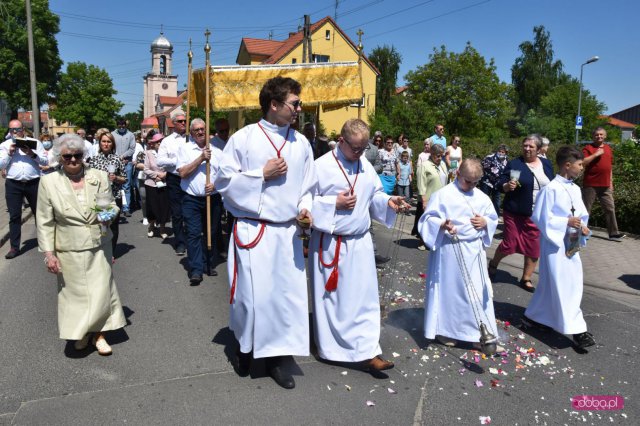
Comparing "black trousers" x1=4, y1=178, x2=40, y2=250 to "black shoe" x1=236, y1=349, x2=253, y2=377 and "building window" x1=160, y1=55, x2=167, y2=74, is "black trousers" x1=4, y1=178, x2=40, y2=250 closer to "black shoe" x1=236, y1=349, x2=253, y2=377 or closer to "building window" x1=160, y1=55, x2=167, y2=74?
"black shoe" x1=236, y1=349, x2=253, y2=377

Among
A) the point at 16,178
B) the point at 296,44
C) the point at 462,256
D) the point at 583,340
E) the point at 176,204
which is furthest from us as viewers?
the point at 296,44

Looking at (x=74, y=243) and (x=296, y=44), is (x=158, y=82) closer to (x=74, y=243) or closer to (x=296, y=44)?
(x=296, y=44)

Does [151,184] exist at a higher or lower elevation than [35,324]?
higher

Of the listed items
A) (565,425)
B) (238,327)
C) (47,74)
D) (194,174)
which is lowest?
(565,425)

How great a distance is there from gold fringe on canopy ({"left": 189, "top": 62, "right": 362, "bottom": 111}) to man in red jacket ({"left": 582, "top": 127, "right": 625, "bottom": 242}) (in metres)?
4.18

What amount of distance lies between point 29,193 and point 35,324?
3620 millimetres

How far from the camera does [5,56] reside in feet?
129

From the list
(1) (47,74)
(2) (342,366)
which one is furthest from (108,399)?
(1) (47,74)

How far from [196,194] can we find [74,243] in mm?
2727

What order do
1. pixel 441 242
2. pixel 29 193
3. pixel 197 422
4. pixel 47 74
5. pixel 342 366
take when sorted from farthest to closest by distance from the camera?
pixel 47 74
pixel 29 193
pixel 441 242
pixel 342 366
pixel 197 422

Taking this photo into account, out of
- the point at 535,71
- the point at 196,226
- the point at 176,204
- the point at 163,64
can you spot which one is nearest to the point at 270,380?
the point at 196,226

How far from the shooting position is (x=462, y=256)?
4684 mm

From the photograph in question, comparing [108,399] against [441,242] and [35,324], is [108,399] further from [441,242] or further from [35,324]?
[441,242]

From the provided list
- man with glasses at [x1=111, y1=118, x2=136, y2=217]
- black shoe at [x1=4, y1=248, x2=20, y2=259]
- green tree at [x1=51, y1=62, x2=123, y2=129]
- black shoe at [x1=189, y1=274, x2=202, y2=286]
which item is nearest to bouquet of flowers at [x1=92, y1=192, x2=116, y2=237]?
black shoe at [x1=189, y1=274, x2=202, y2=286]
